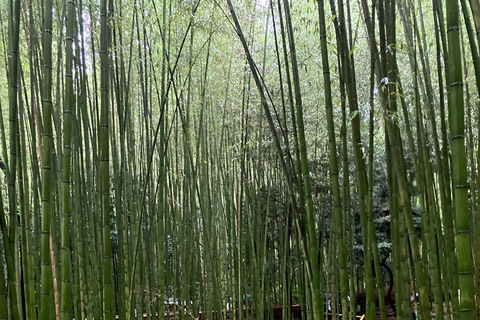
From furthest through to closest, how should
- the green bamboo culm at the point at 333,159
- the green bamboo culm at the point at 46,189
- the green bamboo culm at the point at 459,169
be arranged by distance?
the green bamboo culm at the point at 333,159 → the green bamboo culm at the point at 46,189 → the green bamboo culm at the point at 459,169

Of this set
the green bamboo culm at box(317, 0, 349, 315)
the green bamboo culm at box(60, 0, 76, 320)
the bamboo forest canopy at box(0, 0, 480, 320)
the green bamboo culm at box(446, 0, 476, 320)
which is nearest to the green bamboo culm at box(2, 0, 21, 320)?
the bamboo forest canopy at box(0, 0, 480, 320)

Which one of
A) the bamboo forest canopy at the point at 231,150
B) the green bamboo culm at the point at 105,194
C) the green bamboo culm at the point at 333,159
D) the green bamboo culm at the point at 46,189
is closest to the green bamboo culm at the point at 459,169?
the bamboo forest canopy at the point at 231,150

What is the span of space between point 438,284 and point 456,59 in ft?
4.09

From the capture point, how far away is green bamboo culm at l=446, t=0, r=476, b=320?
845mm

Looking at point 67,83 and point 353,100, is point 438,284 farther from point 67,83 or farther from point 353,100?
point 67,83

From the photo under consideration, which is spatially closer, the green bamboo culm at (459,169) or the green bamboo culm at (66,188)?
the green bamboo culm at (459,169)

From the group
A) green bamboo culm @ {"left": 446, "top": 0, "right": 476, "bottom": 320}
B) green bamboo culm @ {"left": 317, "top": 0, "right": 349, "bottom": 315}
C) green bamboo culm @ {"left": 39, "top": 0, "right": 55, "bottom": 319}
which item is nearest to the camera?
green bamboo culm @ {"left": 446, "top": 0, "right": 476, "bottom": 320}

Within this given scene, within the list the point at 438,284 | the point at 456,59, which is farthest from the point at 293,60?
the point at 438,284

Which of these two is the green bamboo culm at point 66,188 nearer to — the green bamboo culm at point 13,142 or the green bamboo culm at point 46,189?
the green bamboo culm at point 46,189

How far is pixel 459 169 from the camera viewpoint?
0.86 metres

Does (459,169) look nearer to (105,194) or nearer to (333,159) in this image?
(333,159)

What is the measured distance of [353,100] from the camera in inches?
63.1

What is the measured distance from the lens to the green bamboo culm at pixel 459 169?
0.85 meters

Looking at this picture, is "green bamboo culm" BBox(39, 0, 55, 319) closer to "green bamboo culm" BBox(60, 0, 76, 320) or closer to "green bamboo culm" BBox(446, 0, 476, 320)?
"green bamboo culm" BBox(60, 0, 76, 320)
